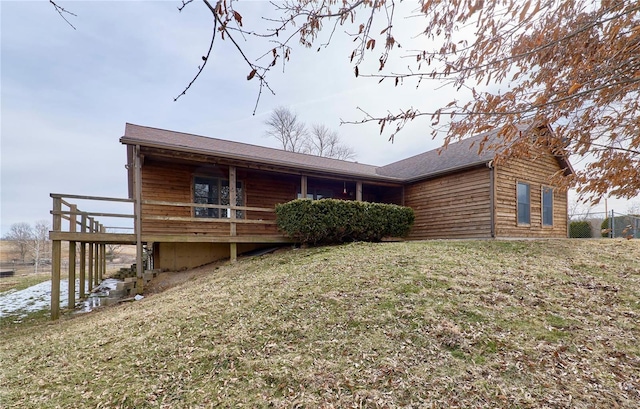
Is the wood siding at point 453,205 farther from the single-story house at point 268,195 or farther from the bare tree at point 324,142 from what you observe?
the bare tree at point 324,142

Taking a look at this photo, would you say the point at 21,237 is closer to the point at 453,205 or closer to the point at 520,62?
the point at 453,205

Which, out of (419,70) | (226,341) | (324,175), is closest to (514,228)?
(324,175)

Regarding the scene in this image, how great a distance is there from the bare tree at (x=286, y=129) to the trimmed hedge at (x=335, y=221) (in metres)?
18.6

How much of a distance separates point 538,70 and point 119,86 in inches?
198

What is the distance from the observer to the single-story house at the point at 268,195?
945 cm

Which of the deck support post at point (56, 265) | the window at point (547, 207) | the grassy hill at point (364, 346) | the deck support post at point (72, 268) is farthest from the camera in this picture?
the window at point (547, 207)

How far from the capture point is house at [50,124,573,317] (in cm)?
906

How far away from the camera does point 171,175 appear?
10.0m

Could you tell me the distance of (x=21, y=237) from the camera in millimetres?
Answer: 37938

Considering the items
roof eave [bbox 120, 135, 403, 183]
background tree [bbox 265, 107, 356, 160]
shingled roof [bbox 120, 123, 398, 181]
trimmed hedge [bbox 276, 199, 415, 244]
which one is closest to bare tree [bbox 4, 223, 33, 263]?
background tree [bbox 265, 107, 356, 160]

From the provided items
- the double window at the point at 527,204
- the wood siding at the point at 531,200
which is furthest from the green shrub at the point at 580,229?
the double window at the point at 527,204

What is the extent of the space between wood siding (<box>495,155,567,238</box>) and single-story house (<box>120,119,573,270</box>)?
1.4 inches

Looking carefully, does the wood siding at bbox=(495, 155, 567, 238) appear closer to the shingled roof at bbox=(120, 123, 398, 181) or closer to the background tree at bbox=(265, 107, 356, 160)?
the shingled roof at bbox=(120, 123, 398, 181)

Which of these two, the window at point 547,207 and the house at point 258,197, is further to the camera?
the window at point 547,207
